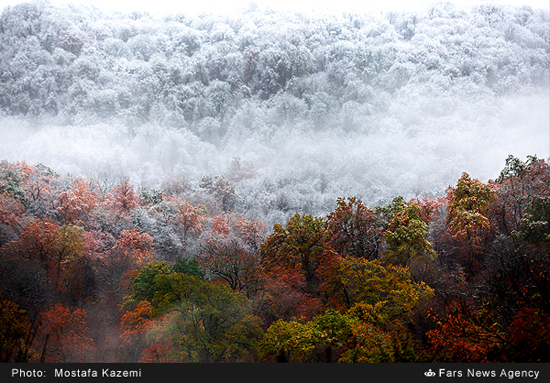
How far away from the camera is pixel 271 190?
9519 centimetres

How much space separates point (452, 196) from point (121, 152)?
108929mm

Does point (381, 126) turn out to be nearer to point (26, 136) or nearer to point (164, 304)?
point (26, 136)

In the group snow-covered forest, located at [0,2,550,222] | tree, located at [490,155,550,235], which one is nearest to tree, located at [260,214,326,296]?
tree, located at [490,155,550,235]

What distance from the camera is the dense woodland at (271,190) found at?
2820cm

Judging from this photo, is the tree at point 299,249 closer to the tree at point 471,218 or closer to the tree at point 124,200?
the tree at point 471,218

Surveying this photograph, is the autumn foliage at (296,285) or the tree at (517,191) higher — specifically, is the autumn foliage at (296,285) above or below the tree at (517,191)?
below

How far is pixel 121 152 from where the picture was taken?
128 m

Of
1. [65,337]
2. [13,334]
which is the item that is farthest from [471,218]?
[13,334]

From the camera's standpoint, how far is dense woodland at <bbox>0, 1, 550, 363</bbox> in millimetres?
28203

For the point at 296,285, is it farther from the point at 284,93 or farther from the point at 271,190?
the point at 284,93

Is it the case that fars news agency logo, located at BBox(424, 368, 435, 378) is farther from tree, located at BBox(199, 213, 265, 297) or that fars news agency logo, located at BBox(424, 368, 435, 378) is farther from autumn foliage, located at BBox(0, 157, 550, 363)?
tree, located at BBox(199, 213, 265, 297)

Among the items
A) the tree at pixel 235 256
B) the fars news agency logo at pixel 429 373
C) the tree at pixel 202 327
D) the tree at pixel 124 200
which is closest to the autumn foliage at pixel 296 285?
the tree at pixel 202 327

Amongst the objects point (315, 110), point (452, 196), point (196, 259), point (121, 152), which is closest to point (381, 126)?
point (315, 110)

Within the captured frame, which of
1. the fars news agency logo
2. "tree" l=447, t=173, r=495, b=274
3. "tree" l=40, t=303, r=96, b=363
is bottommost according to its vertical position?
"tree" l=40, t=303, r=96, b=363
